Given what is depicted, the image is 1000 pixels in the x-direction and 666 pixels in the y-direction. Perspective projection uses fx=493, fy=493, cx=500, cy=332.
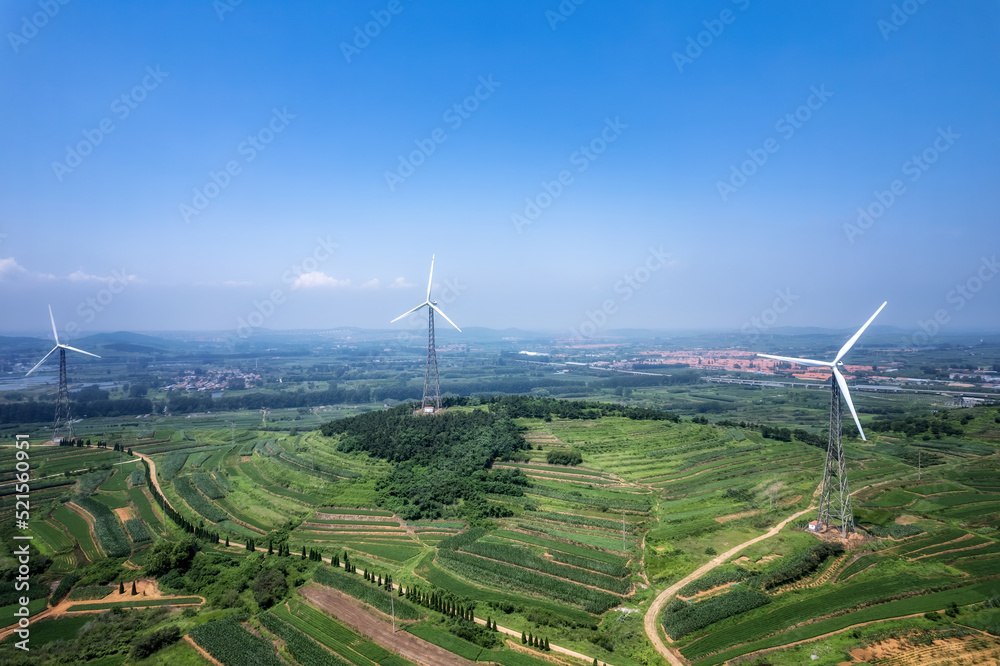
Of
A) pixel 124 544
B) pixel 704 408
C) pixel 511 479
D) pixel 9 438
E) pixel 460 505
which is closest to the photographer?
pixel 124 544

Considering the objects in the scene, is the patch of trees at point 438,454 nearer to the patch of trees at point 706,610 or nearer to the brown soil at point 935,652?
the patch of trees at point 706,610

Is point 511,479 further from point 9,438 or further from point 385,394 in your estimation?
point 385,394

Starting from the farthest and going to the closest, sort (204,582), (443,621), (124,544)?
(124,544) → (204,582) → (443,621)

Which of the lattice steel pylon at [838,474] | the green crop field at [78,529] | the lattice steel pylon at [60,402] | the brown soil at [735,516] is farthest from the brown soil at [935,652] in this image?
the lattice steel pylon at [60,402]

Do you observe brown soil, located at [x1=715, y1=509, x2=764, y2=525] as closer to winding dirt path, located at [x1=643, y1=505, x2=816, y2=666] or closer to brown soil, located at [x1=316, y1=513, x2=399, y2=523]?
winding dirt path, located at [x1=643, y1=505, x2=816, y2=666]

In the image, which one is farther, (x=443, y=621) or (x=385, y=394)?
(x=385, y=394)

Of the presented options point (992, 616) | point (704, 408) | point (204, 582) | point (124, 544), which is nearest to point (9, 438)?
point (124, 544)
